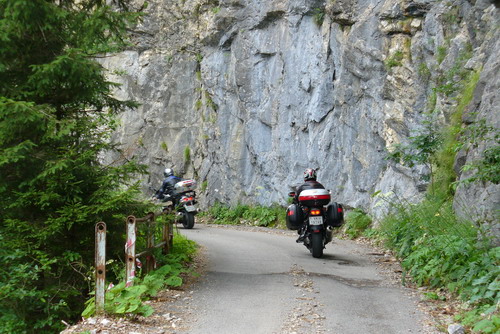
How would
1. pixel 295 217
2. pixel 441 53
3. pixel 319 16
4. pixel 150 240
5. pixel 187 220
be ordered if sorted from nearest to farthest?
1. pixel 150 240
2. pixel 295 217
3. pixel 441 53
4. pixel 187 220
5. pixel 319 16

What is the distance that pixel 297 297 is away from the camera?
23.6ft

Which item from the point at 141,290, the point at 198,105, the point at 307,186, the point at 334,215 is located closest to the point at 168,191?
the point at 307,186

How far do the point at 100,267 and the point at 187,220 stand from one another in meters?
10.8

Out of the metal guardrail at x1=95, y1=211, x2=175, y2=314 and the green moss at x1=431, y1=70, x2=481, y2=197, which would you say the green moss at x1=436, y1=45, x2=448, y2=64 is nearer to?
the green moss at x1=431, y1=70, x2=481, y2=197

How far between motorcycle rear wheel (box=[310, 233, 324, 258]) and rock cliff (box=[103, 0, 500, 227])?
8.95 feet

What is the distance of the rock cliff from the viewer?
42.5ft

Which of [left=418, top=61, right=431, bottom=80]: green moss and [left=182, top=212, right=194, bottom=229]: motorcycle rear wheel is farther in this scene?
[left=182, top=212, right=194, bottom=229]: motorcycle rear wheel

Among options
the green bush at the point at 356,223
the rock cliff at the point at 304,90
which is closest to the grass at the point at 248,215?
the rock cliff at the point at 304,90

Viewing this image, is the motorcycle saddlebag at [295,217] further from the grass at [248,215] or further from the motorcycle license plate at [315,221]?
the grass at [248,215]

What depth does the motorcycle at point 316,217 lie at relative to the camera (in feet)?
34.7

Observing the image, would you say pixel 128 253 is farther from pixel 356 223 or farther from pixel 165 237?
pixel 356 223

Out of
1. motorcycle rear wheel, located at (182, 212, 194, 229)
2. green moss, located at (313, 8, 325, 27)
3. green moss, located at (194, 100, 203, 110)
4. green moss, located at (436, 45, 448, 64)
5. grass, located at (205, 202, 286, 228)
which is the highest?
green moss, located at (313, 8, 325, 27)

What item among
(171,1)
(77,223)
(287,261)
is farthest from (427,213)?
(171,1)

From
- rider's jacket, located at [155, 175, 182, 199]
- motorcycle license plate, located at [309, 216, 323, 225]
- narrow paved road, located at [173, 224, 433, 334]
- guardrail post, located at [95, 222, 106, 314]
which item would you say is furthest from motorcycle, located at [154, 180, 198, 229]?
guardrail post, located at [95, 222, 106, 314]
